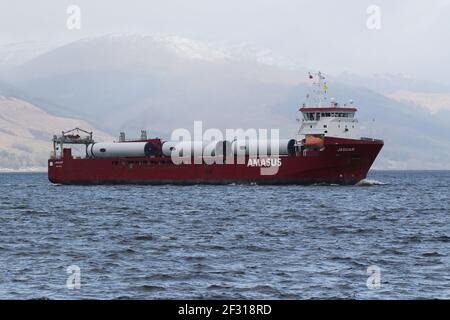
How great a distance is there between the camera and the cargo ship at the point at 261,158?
94375mm

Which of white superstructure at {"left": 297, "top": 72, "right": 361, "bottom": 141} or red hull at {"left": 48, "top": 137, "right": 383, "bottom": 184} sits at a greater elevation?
white superstructure at {"left": 297, "top": 72, "right": 361, "bottom": 141}

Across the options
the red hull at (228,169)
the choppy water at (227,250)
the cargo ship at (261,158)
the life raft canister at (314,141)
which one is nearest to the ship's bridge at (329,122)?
the cargo ship at (261,158)

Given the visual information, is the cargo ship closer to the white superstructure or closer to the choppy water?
the white superstructure

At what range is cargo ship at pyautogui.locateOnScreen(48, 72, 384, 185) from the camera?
3716 inches

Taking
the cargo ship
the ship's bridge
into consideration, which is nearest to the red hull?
the cargo ship

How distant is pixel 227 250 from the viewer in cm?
3681

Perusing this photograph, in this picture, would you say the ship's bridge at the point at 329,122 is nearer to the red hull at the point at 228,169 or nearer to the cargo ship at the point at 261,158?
the cargo ship at the point at 261,158

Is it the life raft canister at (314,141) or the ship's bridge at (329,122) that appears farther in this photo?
the ship's bridge at (329,122)

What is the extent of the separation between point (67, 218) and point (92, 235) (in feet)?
46.1

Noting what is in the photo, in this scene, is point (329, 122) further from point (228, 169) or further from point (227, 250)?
point (227, 250)

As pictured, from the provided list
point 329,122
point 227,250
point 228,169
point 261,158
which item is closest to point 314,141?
point 329,122

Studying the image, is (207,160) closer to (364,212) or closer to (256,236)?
(364,212)
